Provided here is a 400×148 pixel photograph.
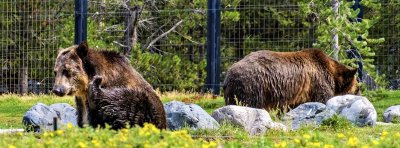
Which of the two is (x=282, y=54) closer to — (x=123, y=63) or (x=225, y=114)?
(x=225, y=114)

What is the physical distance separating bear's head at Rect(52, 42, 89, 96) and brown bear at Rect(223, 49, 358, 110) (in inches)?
163

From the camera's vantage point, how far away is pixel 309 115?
459 inches

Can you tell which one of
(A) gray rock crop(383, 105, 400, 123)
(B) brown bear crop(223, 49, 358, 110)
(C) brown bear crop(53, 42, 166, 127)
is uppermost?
(C) brown bear crop(53, 42, 166, 127)

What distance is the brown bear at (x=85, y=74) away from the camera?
8875mm

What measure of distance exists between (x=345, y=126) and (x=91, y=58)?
3.75 meters

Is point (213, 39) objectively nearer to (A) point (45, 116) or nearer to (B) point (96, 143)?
(A) point (45, 116)

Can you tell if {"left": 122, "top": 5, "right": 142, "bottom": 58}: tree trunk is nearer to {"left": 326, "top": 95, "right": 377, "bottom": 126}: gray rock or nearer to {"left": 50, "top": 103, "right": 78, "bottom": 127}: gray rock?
{"left": 50, "top": 103, "right": 78, "bottom": 127}: gray rock

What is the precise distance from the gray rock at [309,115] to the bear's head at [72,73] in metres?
3.24

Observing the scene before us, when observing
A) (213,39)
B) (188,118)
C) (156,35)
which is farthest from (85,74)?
(156,35)

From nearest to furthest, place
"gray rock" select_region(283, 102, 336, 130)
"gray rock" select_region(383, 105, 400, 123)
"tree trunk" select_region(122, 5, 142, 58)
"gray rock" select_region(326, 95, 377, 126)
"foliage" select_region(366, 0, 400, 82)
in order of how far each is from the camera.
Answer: "gray rock" select_region(283, 102, 336, 130), "gray rock" select_region(326, 95, 377, 126), "gray rock" select_region(383, 105, 400, 123), "foliage" select_region(366, 0, 400, 82), "tree trunk" select_region(122, 5, 142, 58)

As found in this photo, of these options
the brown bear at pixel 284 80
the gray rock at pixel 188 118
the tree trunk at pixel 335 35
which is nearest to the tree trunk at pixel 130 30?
the tree trunk at pixel 335 35

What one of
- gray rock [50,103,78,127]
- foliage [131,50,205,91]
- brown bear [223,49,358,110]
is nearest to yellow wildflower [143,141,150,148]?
gray rock [50,103,78,127]

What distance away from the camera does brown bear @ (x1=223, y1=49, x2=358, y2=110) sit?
12.9m

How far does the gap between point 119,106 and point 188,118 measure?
2.22 meters
